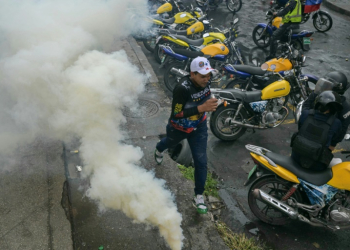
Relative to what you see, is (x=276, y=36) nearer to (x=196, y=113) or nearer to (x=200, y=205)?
(x=196, y=113)

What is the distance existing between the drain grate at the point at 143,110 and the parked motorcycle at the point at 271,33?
4.61m

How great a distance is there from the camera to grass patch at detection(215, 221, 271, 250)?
348 cm

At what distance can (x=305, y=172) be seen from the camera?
3516 mm

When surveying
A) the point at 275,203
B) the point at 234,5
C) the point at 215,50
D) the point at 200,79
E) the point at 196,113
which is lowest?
the point at 234,5

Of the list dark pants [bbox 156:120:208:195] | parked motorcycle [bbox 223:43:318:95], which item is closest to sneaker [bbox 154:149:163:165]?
dark pants [bbox 156:120:208:195]

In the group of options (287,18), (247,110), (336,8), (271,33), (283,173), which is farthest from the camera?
(336,8)

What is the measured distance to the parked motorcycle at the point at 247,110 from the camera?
5.27 meters

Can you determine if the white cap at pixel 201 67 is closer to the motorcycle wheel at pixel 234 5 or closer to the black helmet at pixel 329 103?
the black helmet at pixel 329 103

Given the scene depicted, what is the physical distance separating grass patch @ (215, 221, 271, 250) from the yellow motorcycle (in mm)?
456

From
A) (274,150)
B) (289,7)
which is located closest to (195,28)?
(289,7)

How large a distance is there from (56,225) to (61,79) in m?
1.96

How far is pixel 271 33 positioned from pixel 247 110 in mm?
4658

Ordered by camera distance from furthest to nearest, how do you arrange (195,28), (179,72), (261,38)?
(261,38) → (195,28) → (179,72)

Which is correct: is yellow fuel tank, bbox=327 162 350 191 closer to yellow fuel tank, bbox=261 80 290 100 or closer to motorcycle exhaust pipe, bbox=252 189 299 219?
motorcycle exhaust pipe, bbox=252 189 299 219
